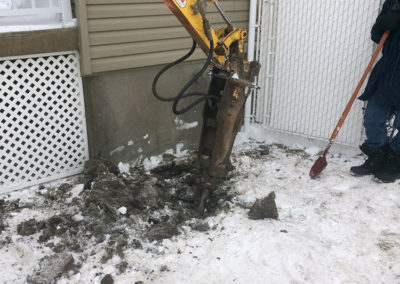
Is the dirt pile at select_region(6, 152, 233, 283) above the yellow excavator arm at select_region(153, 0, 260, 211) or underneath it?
underneath

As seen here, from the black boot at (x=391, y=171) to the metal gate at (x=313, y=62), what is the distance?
2.31ft

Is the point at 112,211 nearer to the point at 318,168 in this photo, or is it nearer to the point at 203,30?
the point at 203,30

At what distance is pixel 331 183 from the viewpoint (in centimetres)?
482

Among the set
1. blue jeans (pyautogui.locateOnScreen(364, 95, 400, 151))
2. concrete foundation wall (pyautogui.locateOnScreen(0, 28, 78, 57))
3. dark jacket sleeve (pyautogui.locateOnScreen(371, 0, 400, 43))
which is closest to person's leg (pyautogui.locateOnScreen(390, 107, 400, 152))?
blue jeans (pyautogui.locateOnScreen(364, 95, 400, 151))

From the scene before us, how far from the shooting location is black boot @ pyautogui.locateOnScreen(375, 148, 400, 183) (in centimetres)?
475

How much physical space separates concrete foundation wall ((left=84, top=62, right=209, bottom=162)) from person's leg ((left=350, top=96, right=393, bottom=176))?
2.16 metres

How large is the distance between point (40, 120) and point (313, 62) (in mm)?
3469

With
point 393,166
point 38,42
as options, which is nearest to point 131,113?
point 38,42

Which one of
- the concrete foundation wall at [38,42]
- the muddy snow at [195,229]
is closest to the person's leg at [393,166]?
the muddy snow at [195,229]

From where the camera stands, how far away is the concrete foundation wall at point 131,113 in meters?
4.75

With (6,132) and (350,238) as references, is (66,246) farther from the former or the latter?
(350,238)

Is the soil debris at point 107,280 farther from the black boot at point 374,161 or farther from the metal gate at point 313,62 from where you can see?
the metal gate at point 313,62

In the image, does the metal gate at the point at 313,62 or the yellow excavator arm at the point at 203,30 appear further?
the metal gate at the point at 313,62

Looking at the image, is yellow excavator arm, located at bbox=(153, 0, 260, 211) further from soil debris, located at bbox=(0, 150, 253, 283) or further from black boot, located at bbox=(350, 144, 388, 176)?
black boot, located at bbox=(350, 144, 388, 176)
